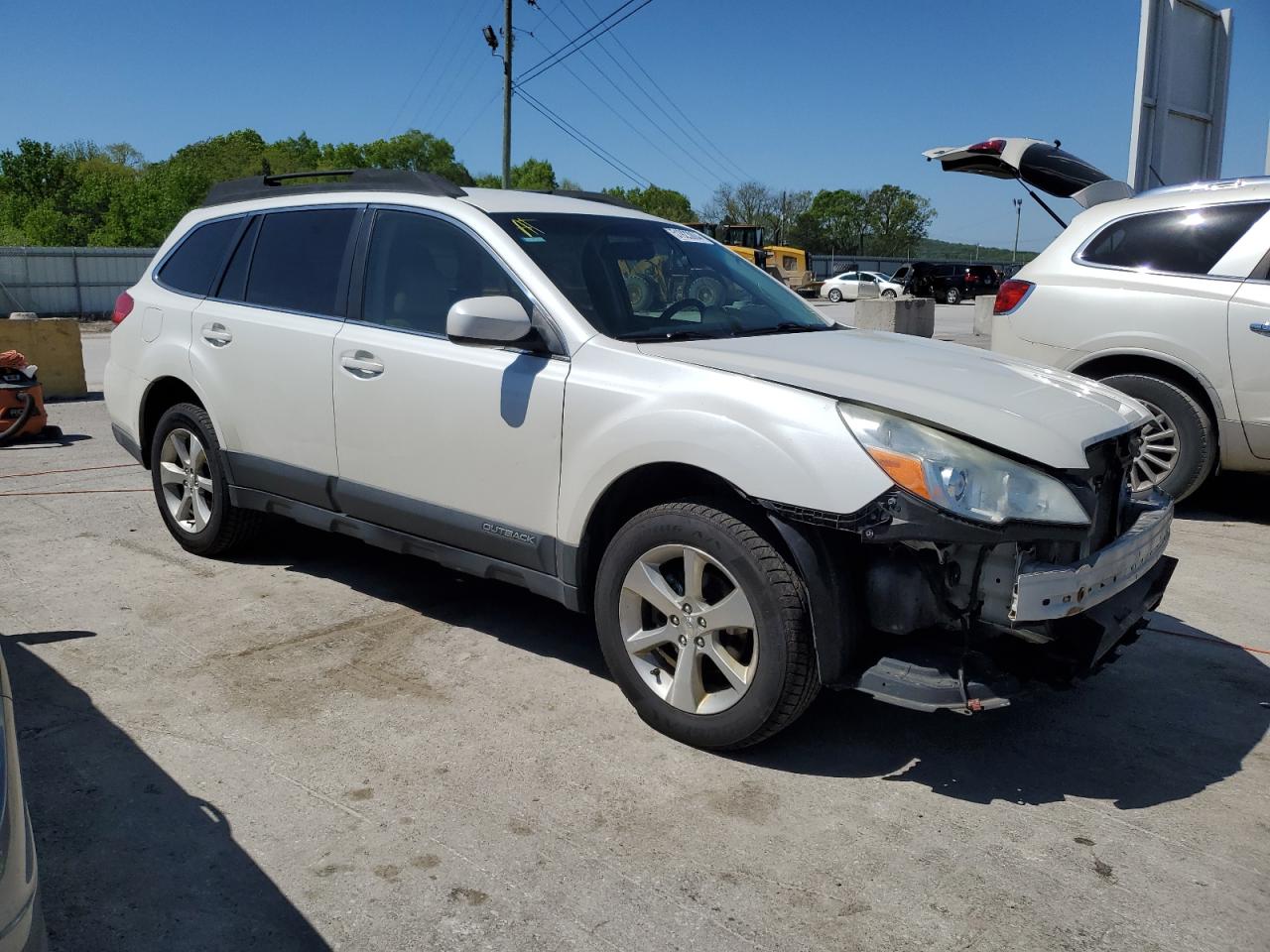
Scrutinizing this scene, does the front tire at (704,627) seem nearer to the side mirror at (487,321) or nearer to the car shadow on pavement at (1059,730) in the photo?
the car shadow on pavement at (1059,730)

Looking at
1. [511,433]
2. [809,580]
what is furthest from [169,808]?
[809,580]

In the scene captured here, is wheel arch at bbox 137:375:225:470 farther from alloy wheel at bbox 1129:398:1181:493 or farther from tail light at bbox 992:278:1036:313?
alloy wheel at bbox 1129:398:1181:493

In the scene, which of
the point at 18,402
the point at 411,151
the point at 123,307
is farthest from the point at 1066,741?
the point at 411,151

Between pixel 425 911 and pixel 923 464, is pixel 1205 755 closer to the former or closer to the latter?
pixel 923 464

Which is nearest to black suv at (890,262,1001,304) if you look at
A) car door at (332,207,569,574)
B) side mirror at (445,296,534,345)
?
car door at (332,207,569,574)

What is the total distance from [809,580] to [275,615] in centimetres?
265

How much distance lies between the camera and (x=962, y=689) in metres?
2.98

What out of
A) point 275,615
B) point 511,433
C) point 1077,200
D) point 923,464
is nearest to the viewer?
point 923,464

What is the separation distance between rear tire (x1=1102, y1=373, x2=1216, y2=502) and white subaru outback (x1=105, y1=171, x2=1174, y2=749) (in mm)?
2879

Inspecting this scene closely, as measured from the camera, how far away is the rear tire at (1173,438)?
6324mm

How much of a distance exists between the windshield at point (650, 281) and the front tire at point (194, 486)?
204 centimetres

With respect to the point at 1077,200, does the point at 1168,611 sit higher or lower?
→ lower

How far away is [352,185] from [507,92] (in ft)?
105

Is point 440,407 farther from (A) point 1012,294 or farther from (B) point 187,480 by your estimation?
(A) point 1012,294
